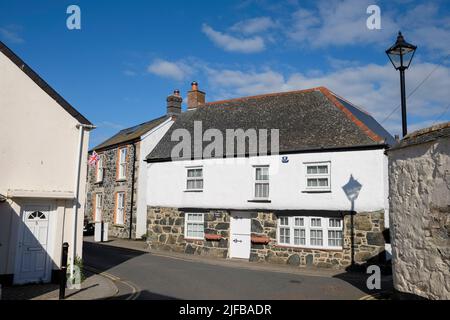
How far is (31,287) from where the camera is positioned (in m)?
11.1

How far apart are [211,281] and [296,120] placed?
10.00m

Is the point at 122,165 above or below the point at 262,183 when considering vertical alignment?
above

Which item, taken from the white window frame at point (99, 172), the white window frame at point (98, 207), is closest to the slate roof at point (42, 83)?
the white window frame at point (99, 172)

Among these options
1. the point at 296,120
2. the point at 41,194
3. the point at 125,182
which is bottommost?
the point at 41,194

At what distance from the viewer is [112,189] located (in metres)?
29.0

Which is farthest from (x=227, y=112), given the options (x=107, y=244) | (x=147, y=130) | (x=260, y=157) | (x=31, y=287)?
(x=31, y=287)

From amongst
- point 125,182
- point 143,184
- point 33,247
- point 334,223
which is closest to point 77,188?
point 33,247

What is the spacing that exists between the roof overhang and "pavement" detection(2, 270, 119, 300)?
256 cm

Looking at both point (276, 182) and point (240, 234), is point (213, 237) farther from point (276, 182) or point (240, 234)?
point (276, 182)

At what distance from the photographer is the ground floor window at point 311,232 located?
54.7ft

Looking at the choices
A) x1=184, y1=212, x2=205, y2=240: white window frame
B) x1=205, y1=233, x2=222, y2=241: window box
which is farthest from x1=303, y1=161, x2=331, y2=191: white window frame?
→ x1=184, y1=212, x2=205, y2=240: white window frame

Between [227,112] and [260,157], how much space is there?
16.5ft

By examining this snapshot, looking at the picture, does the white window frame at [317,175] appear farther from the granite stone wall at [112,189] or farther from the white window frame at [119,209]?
the white window frame at [119,209]

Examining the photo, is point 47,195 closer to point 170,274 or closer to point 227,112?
point 170,274
